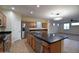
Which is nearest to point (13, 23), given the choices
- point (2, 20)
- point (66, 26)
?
point (2, 20)

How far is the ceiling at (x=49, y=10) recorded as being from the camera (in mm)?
1439

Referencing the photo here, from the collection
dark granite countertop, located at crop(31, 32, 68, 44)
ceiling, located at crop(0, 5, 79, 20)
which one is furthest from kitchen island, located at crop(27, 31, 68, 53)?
ceiling, located at crop(0, 5, 79, 20)

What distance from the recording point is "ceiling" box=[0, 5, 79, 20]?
4.72 feet

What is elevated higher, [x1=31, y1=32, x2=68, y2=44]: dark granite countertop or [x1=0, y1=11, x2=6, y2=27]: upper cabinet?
[x1=0, y1=11, x2=6, y2=27]: upper cabinet

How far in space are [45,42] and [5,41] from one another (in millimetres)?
598

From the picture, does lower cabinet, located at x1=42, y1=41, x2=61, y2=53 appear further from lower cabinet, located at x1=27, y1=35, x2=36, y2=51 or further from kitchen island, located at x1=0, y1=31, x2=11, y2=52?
kitchen island, located at x1=0, y1=31, x2=11, y2=52

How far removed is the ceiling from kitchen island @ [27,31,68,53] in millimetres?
281

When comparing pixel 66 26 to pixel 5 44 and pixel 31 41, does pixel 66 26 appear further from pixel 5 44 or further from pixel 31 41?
pixel 5 44

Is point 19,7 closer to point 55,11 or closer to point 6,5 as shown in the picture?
point 6,5

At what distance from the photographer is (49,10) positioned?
148 centimetres
